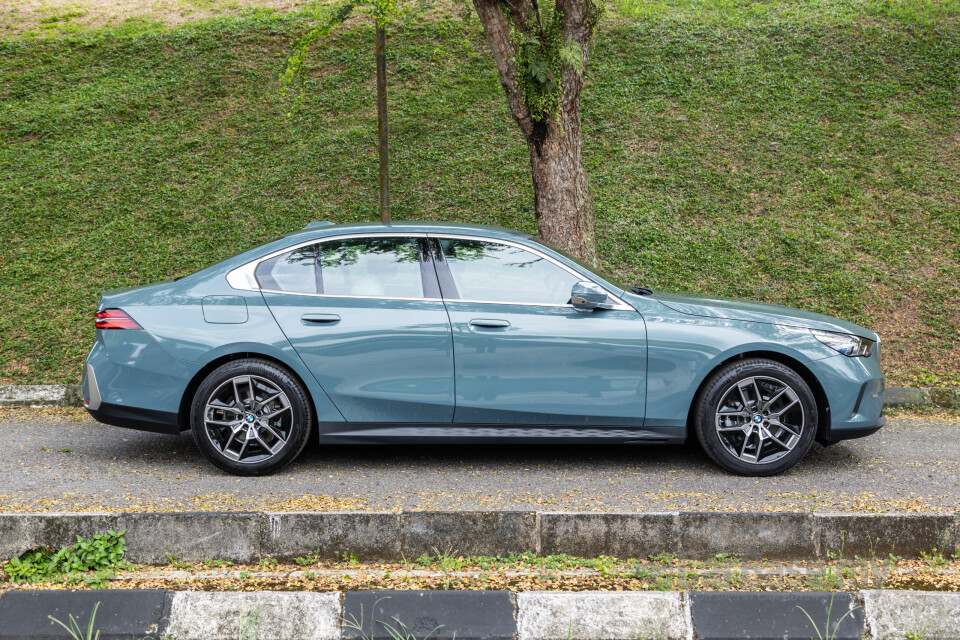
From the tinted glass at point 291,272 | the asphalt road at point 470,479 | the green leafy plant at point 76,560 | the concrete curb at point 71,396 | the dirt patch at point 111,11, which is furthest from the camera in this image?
the dirt patch at point 111,11

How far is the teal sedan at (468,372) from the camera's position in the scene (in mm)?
4859

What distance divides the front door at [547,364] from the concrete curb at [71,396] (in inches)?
146

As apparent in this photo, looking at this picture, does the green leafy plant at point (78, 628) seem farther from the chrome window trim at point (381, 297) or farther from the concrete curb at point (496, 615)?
the chrome window trim at point (381, 297)

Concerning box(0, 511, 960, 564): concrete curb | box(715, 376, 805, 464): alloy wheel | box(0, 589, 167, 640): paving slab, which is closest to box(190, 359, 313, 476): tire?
box(0, 511, 960, 564): concrete curb

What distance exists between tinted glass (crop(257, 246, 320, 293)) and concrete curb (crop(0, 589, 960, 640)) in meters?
2.19

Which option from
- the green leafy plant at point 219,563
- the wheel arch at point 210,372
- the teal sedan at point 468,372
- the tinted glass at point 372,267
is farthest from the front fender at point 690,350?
the green leafy plant at point 219,563

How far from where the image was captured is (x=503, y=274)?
508cm

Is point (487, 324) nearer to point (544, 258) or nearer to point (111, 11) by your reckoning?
point (544, 258)

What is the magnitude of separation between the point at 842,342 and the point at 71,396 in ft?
21.8

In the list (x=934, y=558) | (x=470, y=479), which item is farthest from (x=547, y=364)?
(x=934, y=558)

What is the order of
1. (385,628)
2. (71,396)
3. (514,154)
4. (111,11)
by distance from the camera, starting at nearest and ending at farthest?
(385,628), (71,396), (514,154), (111,11)

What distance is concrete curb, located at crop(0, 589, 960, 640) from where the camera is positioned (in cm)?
322

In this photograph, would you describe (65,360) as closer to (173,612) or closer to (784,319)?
(173,612)

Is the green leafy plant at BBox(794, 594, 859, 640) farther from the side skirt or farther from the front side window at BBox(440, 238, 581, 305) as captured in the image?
the front side window at BBox(440, 238, 581, 305)
